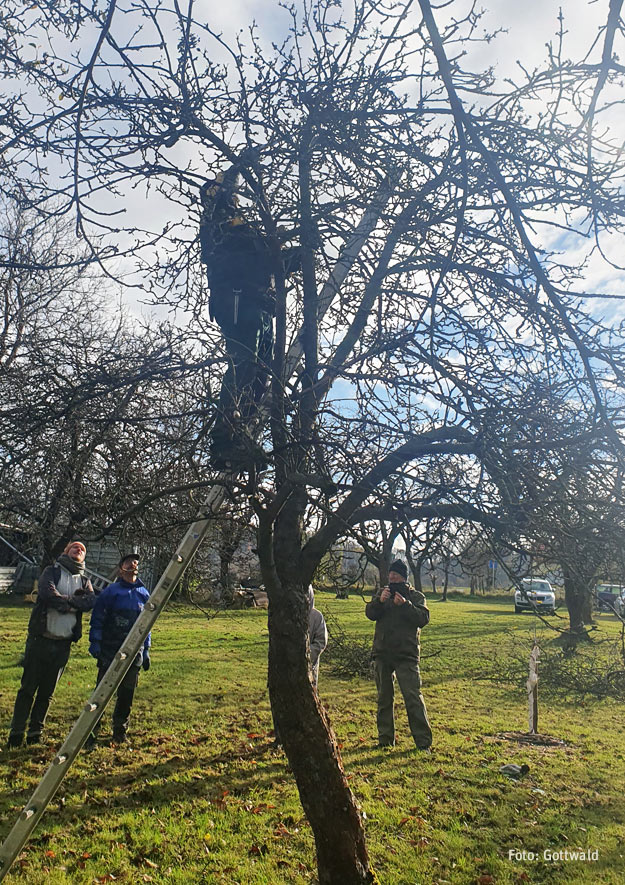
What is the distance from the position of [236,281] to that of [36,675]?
15.8 ft

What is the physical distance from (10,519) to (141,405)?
Answer: 13.9 feet

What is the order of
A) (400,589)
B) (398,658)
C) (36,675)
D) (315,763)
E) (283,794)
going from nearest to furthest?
(315,763) < (283,794) < (36,675) < (398,658) < (400,589)

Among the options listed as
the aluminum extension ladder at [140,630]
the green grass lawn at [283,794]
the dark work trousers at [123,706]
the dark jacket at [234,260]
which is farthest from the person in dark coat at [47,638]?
the dark jacket at [234,260]

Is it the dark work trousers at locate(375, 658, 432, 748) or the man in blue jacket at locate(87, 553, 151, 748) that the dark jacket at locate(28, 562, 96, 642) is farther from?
the dark work trousers at locate(375, 658, 432, 748)

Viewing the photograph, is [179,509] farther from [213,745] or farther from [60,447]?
[213,745]

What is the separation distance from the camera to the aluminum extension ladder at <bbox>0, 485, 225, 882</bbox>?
11.1 feet

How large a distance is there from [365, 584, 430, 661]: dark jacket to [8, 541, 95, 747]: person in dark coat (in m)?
3.27

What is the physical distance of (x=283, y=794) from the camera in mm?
5676

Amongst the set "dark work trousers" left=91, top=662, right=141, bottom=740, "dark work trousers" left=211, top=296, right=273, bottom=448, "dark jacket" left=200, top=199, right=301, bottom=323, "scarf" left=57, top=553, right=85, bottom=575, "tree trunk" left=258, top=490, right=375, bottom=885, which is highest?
"dark jacket" left=200, top=199, right=301, bottom=323

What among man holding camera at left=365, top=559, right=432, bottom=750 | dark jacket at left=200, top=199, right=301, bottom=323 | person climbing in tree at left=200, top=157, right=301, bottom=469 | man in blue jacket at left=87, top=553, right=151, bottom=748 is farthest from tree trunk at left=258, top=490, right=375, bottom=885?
man holding camera at left=365, top=559, right=432, bottom=750

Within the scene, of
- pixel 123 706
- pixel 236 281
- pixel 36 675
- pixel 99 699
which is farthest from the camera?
pixel 123 706

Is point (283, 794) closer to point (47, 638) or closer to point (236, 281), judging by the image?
point (47, 638)

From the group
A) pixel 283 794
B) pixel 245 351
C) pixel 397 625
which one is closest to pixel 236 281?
pixel 245 351

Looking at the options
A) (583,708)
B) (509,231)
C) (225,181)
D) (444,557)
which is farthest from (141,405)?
(583,708)
